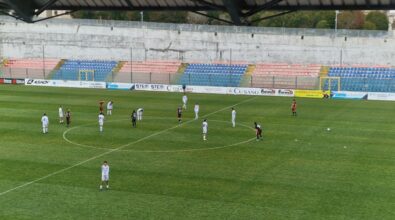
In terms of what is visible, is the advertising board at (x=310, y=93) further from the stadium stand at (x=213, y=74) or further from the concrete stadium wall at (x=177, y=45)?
the concrete stadium wall at (x=177, y=45)

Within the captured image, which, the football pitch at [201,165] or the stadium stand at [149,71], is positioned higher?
the stadium stand at [149,71]

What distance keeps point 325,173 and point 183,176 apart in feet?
22.4

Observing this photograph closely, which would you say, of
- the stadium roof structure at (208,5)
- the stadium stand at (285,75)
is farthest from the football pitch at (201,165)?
the stadium stand at (285,75)

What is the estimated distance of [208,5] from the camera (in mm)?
26750

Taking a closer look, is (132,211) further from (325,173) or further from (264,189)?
(325,173)

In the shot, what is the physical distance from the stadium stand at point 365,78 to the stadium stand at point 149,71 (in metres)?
21.1

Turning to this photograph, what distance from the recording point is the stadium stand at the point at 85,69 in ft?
249

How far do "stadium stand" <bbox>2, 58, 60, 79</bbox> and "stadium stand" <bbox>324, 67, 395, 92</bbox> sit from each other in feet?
131

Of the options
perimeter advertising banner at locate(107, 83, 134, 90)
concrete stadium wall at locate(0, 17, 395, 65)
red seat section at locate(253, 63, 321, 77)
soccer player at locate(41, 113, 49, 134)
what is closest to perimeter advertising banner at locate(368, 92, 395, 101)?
red seat section at locate(253, 63, 321, 77)

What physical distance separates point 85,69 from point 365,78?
37872 mm

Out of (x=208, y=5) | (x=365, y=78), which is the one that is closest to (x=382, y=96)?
(x=365, y=78)

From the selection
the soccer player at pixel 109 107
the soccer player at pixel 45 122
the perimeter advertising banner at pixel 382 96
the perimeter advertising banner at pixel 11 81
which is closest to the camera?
the soccer player at pixel 45 122

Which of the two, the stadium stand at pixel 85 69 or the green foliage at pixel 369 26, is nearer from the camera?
the stadium stand at pixel 85 69

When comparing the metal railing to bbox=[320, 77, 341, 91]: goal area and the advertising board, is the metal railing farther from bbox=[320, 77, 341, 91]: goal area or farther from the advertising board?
the advertising board
